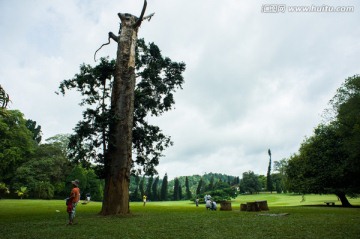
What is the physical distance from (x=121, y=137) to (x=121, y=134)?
0.20 meters

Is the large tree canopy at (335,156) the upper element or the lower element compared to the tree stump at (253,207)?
upper

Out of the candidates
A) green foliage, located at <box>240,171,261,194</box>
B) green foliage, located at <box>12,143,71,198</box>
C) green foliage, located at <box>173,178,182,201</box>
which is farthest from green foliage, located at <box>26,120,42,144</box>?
green foliage, located at <box>240,171,261,194</box>

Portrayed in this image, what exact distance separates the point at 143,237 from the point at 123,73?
1302cm

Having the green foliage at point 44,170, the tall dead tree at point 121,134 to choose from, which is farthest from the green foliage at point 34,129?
the tall dead tree at point 121,134

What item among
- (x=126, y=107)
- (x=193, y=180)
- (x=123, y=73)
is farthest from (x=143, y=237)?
(x=193, y=180)

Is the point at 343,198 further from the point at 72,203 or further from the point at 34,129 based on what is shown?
the point at 34,129

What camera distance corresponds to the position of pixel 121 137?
1767 cm

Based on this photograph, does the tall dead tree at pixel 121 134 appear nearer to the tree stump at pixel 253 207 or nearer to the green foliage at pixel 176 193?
the tree stump at pixel 253 207

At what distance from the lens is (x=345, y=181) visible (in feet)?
127

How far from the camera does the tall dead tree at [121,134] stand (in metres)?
16.9

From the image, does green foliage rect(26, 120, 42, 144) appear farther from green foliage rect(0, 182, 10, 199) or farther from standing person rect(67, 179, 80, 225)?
standing person rect(67, 179, 80, 225)

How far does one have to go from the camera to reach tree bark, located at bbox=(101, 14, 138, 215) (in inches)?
663

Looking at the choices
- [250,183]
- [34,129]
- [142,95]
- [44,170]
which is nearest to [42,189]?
[44,170]

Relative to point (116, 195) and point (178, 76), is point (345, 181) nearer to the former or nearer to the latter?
point (178, 76)
